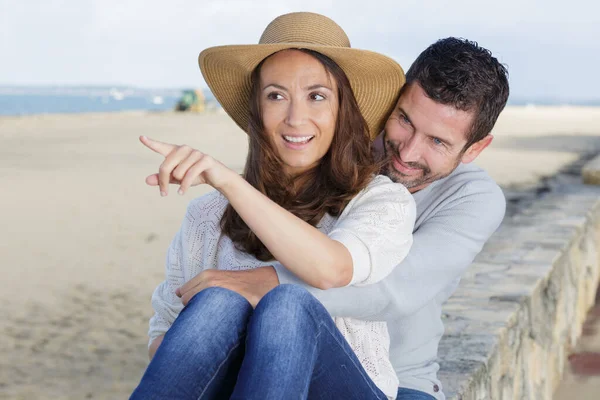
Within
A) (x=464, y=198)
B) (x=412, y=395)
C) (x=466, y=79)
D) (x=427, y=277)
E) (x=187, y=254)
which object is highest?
(x=466, y=79)

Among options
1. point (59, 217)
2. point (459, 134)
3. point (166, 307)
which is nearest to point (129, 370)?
point (166, 307)

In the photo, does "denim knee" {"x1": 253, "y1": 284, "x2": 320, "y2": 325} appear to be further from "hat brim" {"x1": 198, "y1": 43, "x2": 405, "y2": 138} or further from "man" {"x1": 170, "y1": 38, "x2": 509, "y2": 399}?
"hat brim" {"x1": 198, "y1": 43, "x2": 405, "y2": 138}

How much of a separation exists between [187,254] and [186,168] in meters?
0.53

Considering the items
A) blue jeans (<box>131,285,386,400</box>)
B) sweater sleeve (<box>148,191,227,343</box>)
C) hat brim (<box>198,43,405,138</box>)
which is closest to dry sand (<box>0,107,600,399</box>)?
sweater sleeve (<box>148,191,227,343</box>)

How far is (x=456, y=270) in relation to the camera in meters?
2.10

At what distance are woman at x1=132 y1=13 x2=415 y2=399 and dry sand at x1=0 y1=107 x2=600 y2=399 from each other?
75.9 inches

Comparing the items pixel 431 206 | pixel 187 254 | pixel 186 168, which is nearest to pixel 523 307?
pixel 431 206

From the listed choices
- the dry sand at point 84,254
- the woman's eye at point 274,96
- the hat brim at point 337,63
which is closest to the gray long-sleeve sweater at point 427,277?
the hat brim at point 337,63

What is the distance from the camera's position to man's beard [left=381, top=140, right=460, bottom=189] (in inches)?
92.9

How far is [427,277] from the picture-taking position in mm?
2000

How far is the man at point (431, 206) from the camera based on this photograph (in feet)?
6.22

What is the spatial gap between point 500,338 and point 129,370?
1.99 metres

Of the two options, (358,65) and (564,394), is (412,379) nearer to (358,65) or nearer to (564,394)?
(358,65)

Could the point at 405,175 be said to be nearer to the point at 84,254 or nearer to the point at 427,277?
the point at 427,277
